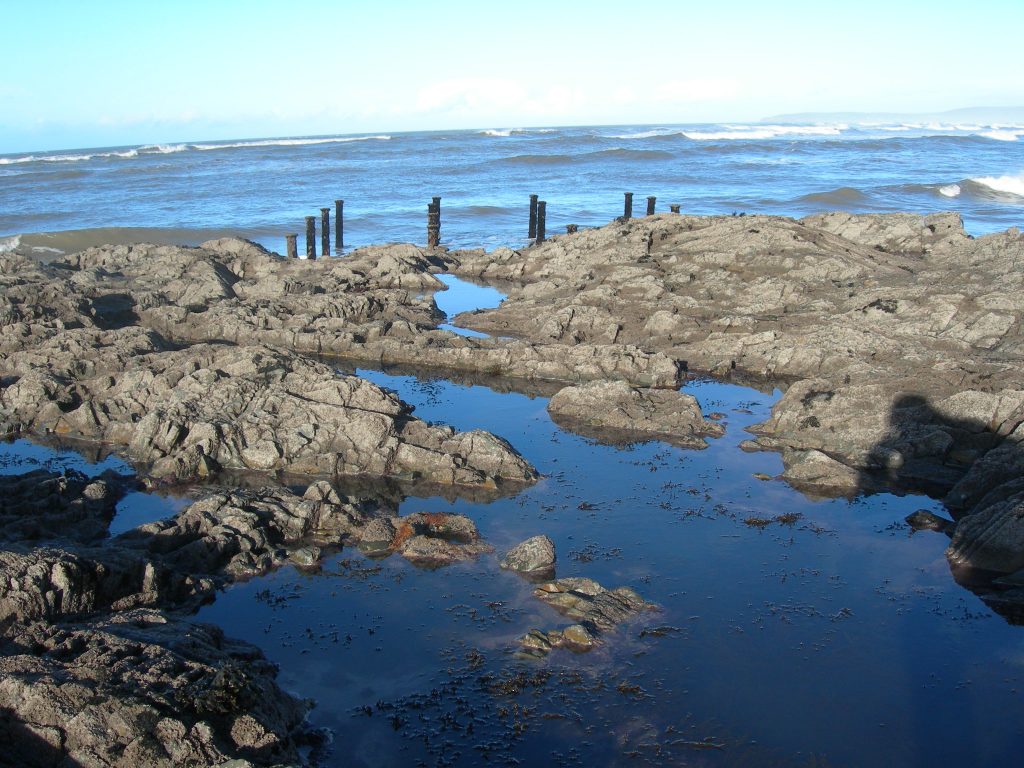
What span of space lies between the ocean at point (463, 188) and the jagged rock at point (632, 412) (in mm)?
21492

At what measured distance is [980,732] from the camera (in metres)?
8.26

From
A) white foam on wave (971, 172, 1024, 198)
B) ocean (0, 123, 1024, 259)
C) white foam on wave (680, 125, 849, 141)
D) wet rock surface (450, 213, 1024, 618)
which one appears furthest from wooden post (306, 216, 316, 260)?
white foam on wave (680, 125, 849, 141)

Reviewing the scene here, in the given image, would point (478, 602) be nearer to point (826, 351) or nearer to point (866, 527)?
point (866, 527)

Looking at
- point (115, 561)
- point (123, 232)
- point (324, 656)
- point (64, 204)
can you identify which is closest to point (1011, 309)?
point (324, 656)

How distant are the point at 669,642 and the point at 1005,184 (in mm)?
62234

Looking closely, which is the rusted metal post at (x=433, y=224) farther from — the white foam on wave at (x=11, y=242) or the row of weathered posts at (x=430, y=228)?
the white foam on wave at (x=11, y=242)

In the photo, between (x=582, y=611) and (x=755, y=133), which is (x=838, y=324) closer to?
(x=582, y=611)

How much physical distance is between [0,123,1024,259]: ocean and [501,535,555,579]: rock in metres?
27.2

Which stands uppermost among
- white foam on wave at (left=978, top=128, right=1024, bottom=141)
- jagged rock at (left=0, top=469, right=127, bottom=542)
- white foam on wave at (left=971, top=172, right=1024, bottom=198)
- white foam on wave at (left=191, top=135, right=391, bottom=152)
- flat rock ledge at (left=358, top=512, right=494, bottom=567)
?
white foam on wave at (left=978, top=128, right=1024, bottom=141)

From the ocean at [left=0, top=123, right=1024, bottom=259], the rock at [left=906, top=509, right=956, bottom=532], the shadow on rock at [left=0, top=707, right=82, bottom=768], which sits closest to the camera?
the shadow on rock at [left=0, top=707, right=82, bottom=768]

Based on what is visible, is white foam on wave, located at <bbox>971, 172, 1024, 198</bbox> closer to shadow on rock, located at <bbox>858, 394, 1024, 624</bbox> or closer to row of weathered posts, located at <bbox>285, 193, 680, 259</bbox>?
row of weathered posts, located at <bbox>285, 193, 680, 259</bbox>

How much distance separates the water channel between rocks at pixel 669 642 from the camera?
8.09m

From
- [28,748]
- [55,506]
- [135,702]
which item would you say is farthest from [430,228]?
[28,748]

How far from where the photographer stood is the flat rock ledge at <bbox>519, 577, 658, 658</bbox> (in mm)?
9438
